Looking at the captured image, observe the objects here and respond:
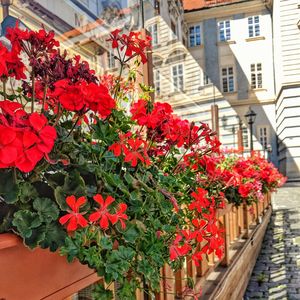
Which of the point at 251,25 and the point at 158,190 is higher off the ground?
the point at 251,25

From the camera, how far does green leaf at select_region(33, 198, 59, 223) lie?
88 cm

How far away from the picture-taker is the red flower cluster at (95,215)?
35.2 inches

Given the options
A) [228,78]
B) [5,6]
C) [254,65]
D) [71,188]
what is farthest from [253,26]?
[71,188]

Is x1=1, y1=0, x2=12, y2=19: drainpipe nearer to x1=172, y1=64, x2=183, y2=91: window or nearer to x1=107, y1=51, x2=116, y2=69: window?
x1=107, y1=51, x2=116, y2=69: window

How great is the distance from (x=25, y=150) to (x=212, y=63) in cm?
2448

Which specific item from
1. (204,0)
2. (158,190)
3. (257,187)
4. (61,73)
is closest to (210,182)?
(158,190)

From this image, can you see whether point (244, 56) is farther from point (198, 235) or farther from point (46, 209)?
point (46, 209)

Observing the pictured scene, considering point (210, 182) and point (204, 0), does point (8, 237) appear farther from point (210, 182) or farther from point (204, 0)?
point (204, 0)

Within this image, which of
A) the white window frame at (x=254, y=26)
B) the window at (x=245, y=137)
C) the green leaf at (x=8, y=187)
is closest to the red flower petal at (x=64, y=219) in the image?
the green leaf at (x=8, y=187)

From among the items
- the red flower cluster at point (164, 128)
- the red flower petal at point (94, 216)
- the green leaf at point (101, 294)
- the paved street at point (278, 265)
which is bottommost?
the paved street at point (278, 265)

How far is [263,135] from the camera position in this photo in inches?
961

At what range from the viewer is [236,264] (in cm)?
364

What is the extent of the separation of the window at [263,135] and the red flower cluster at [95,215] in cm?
2404

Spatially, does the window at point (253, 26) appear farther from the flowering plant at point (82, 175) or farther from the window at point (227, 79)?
the flowering plant at point (82, 175)
